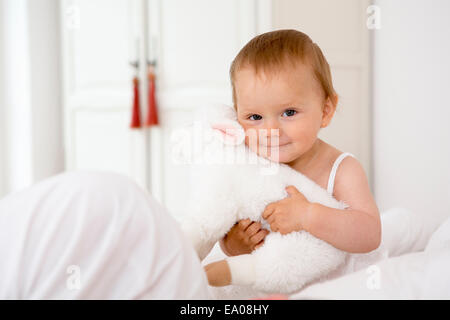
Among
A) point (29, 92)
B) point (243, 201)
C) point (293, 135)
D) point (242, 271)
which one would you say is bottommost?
point (242, 271)

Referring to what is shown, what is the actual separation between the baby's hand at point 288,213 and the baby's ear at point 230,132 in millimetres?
147

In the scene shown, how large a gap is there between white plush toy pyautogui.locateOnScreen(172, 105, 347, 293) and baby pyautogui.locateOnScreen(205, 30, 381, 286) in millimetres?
22

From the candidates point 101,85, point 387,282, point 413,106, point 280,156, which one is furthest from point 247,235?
point 101,85

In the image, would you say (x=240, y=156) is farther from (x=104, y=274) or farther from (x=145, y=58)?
(x=145, y=58)

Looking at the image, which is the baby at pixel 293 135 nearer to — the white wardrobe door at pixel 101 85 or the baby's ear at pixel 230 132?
the baby's ear at pixel 230 132

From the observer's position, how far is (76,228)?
1.43 ft

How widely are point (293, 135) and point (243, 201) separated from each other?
17 cm

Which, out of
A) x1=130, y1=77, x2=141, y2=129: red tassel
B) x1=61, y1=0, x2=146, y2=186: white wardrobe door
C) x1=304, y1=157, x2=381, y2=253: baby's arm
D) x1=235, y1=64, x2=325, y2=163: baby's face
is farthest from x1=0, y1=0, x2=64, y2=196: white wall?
x1=304, y1=157, x2=381, y2=253: baby's arm

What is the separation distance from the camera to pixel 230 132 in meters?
0.83

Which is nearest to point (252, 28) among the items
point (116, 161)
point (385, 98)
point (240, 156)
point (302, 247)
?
point (385, 98)

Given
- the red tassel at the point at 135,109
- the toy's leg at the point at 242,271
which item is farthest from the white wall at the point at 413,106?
the red tassel at the point at 135,109

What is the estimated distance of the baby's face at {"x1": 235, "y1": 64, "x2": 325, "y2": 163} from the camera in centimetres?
80

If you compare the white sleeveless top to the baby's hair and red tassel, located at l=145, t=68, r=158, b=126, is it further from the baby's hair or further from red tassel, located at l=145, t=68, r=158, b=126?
red tassel, located at l=145, t=68, r=158, b=126

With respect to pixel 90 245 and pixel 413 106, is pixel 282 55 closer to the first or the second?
pixel 90 245
